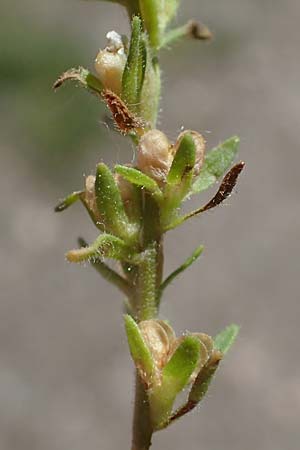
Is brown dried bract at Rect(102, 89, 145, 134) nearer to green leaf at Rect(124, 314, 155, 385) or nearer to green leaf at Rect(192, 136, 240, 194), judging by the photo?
green leaf at Rect(192, 136, 240, 194)

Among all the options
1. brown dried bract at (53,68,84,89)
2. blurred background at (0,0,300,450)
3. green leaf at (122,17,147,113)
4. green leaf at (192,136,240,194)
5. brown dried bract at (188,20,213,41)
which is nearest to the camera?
green leaf at (122,17,147,113)

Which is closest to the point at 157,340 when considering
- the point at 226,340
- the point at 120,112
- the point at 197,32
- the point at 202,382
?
the point at 202,382

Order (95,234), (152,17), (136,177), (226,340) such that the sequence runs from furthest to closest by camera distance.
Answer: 1. (95,234)
2. (226,340)
3. (152,17)
4. (136,177)

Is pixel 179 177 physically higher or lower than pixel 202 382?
higher

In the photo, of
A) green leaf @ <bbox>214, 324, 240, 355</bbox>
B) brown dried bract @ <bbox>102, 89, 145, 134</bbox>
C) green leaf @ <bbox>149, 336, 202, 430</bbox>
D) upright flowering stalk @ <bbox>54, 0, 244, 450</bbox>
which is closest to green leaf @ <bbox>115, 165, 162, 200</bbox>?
upright flowering stalk @ <bbox>54, 0, 244, 450</bbox>

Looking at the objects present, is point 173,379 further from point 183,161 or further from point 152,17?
point 152,17

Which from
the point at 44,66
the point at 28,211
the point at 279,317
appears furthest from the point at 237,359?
the point at 44,66

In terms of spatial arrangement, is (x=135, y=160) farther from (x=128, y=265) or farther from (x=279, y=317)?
(x=279, y=317)

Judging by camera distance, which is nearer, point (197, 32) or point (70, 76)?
point (70, 76)
